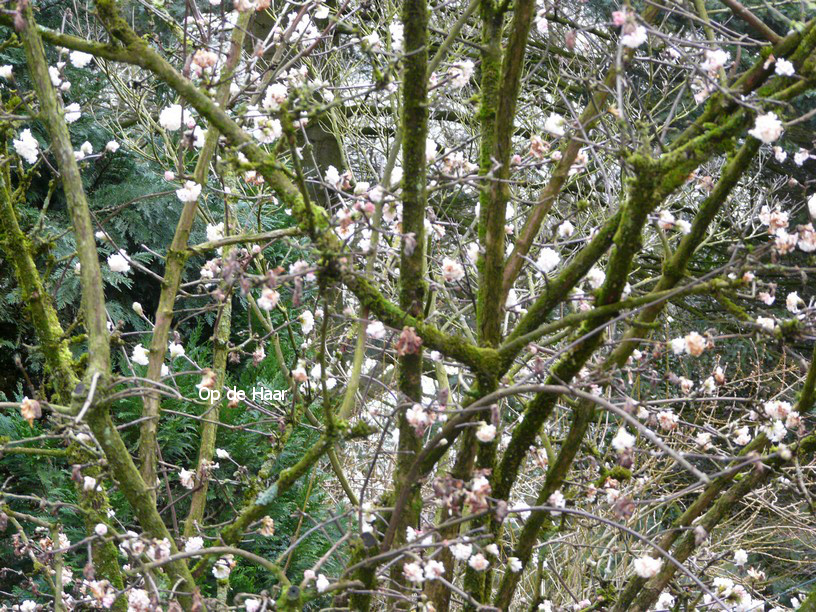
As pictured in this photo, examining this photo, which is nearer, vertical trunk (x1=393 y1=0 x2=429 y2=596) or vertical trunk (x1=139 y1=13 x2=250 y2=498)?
vertical trunk (x1=393 y1=0 x2=429 y2=596)

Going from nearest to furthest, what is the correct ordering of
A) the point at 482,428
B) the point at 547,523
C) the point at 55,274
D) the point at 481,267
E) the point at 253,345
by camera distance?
the point at 482,428
the point at 481,267
the point at 547,523
the point at 55,274
the point at 253,345

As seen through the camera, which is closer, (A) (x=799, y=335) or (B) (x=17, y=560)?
(A) (x=799, y=335)

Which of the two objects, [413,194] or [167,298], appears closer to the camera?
[413,194]

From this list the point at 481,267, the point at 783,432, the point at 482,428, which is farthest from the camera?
the point at 783,432

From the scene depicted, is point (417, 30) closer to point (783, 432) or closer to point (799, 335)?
point (799, 335)

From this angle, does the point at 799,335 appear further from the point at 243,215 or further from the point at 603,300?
the point at 243,215

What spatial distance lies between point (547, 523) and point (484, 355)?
95 centimetres

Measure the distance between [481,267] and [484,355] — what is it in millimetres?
359

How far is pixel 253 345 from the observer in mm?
5156

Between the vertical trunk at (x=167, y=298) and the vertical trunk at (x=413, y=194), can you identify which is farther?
the vertical trunk at (x=167, y=298)

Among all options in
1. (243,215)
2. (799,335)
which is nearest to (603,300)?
(799,335)

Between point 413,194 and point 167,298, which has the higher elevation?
point 413,194

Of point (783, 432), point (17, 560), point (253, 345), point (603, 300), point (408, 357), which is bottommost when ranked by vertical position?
point (17, 560)

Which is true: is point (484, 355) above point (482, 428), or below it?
above
